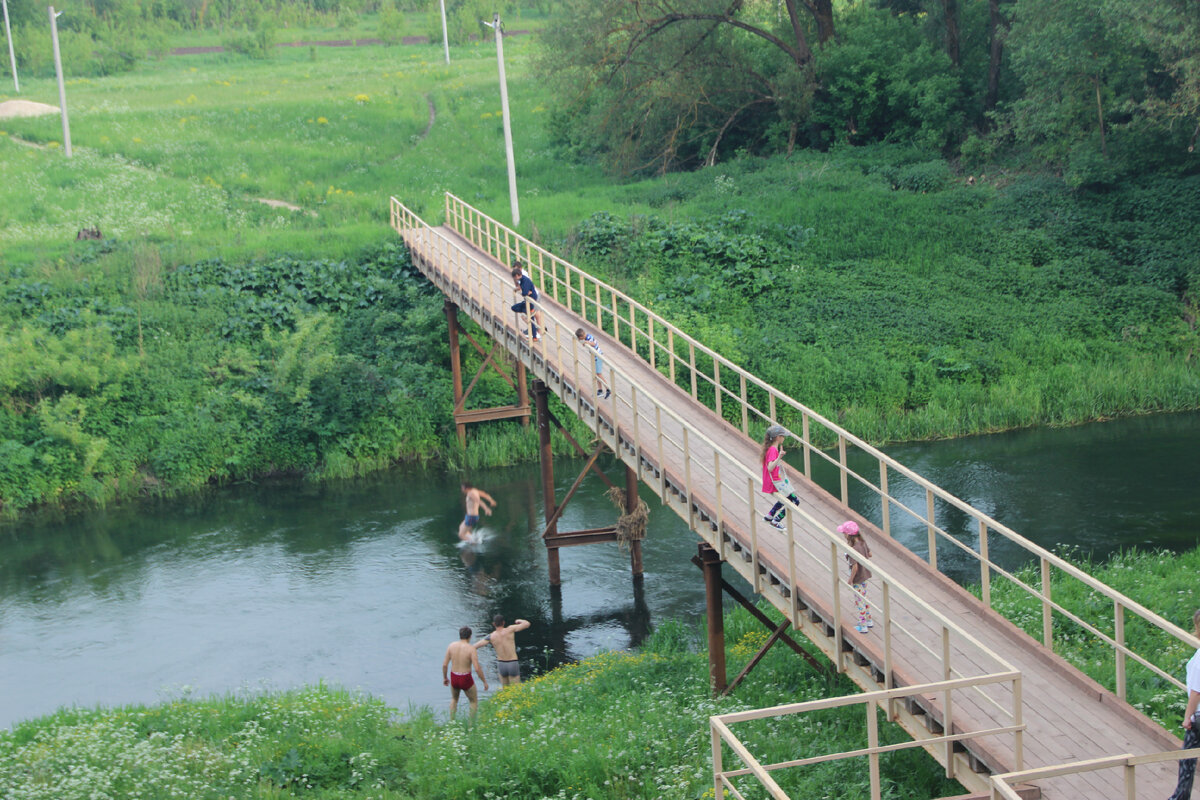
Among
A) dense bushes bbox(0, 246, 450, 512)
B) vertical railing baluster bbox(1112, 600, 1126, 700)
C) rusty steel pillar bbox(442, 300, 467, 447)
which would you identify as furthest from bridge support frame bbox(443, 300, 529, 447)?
vertical railing baluster bbox(1112, 600, 1126, 700)

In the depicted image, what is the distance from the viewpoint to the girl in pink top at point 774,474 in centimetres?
1116

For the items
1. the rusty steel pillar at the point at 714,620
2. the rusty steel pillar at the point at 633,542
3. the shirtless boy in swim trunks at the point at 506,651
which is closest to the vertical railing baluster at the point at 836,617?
the rusty steel pillar at the point at 714,620

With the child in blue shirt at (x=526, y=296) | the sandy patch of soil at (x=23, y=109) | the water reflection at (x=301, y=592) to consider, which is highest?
the sandy patch of soil at (x=23, y=109)

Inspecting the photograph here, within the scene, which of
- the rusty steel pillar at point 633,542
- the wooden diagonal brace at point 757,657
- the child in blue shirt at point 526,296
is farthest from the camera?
the rusty steel pillar at point 633,542

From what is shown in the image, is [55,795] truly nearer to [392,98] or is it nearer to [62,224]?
[62,224]

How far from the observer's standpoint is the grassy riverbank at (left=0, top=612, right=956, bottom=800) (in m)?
9.84

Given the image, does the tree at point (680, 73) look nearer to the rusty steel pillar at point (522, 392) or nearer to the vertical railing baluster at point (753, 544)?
the rusty steel pillar at point (522, 392)

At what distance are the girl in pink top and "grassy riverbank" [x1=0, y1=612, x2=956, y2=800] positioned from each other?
1.91 m

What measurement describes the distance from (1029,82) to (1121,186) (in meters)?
4.18

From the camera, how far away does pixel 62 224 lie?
33.4 meters

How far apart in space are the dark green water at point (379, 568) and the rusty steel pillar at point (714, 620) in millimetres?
3453

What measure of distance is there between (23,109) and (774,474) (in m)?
48.4

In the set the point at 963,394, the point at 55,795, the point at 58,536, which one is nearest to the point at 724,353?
the point at 963,394

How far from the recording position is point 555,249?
1200 inches
